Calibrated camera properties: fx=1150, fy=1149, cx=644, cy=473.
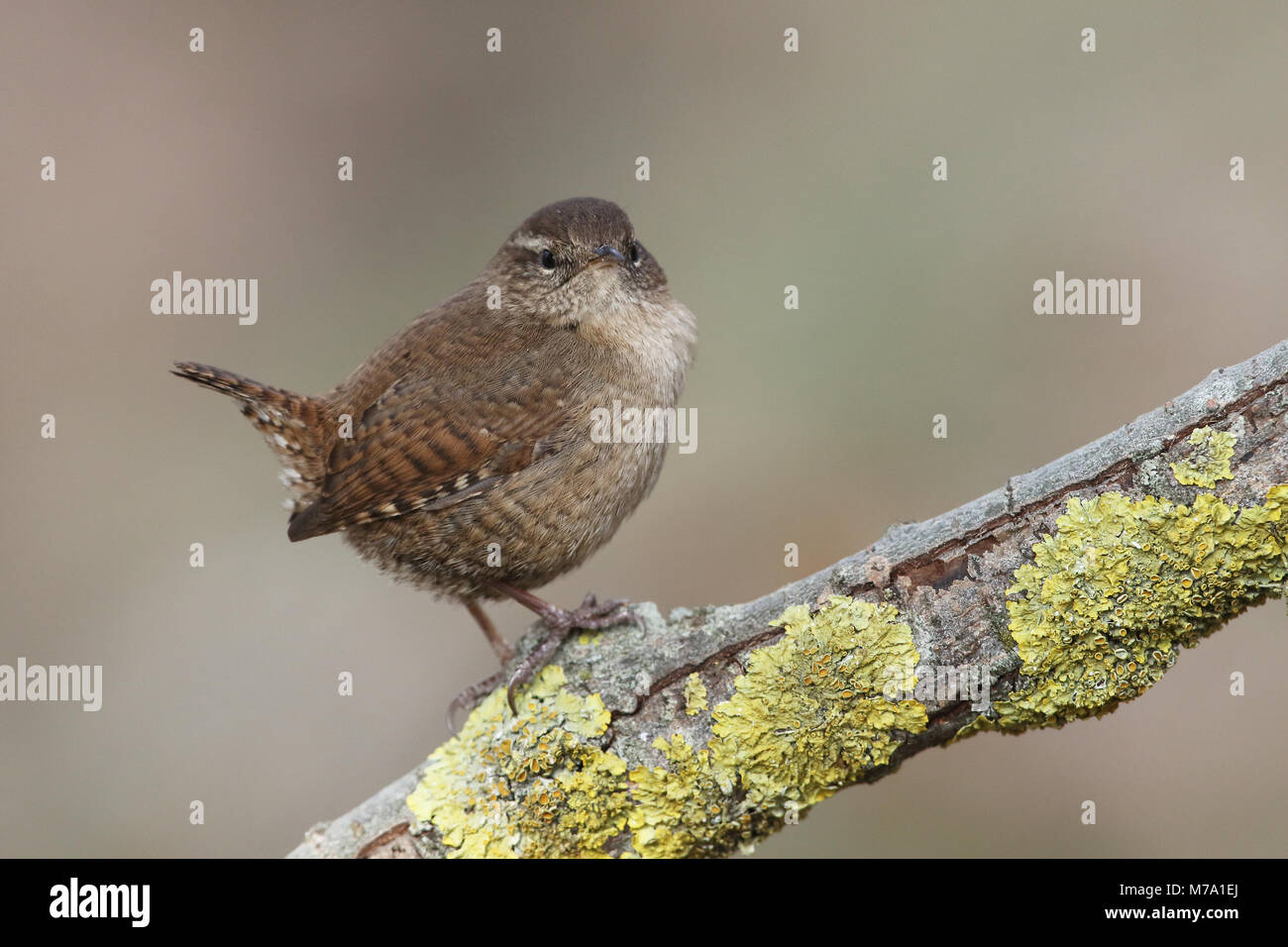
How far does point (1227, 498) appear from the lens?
8.34ft

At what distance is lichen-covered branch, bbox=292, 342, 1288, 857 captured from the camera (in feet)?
8.47

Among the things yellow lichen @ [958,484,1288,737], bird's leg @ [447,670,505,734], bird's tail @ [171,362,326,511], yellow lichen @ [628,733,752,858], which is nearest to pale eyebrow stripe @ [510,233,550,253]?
bird's tail @ [171,362,326,511]

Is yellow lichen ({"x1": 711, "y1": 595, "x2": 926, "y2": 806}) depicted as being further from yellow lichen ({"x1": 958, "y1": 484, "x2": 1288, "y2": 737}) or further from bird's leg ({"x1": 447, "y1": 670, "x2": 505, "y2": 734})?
bird's leg ({"x1": 447, "y1": 670, "x2": 505, "y2": 734})

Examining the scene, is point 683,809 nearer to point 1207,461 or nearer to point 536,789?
point 536,789

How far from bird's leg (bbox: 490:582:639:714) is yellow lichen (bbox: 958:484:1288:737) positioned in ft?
3.61

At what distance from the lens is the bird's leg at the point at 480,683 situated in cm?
389

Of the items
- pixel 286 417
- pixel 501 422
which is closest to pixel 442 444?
pixel 501 422

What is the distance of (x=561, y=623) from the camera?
134 inches

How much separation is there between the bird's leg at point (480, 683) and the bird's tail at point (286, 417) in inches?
29.7

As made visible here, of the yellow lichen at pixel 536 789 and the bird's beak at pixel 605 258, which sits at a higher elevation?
the bird's beak at pixel 605 258

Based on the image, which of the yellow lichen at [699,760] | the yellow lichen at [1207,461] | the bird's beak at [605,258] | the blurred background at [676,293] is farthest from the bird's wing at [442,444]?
the blurred background at [676,293]

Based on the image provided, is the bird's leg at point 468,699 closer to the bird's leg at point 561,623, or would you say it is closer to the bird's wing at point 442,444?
the bird's leg at point 561,623

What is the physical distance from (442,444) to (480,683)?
0.86m
